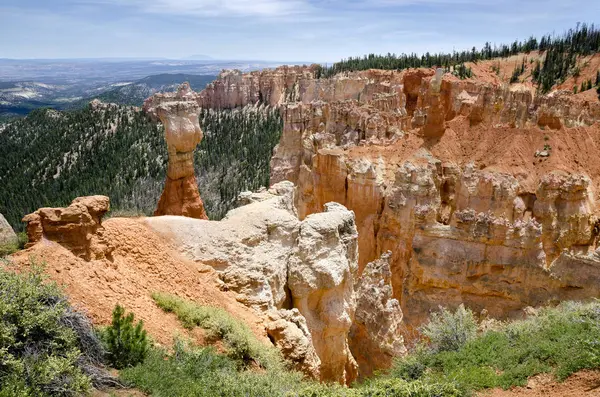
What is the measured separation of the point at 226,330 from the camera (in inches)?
407

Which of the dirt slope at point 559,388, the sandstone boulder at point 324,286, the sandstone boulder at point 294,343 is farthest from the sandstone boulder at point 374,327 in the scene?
the dirt slope at point 559,388

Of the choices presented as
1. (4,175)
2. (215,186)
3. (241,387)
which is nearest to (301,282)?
(241,387)

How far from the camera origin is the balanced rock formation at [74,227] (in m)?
9.64

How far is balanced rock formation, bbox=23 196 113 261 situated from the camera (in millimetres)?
9641

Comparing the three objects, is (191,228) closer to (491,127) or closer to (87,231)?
(87,231)

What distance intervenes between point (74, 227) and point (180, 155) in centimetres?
1043

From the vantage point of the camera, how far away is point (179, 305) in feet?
34.9

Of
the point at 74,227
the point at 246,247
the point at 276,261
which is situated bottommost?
the point at 276,261

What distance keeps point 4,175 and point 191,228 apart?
215ft

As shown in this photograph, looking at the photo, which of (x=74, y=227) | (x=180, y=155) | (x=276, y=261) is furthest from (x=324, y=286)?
(x=180, y=155)

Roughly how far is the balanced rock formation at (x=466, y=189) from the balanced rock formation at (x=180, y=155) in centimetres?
1227

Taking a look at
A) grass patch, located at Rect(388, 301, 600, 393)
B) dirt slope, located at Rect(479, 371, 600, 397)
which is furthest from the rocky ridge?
dirt slope, located at Rect(479, 371, 600, 397)

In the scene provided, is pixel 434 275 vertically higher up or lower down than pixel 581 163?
lower down

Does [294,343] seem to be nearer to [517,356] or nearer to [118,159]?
[517,356]
